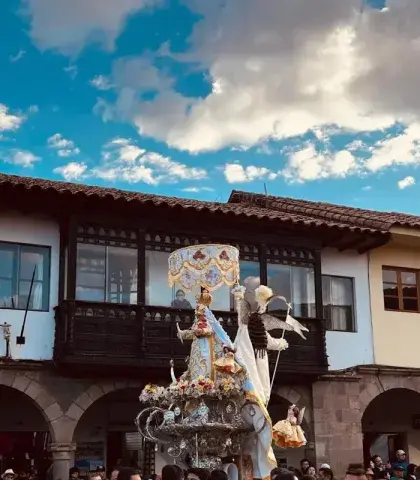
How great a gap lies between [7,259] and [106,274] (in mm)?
2053

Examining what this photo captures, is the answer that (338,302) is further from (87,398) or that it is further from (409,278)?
(87,398)

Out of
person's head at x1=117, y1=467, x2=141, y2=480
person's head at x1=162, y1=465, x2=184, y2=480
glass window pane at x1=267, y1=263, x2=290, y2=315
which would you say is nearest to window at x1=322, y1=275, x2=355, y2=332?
glass window pane at x1=267, y1=263, x2=290, y2=315

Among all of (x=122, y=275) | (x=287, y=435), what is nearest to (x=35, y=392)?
(x=122, y=275)

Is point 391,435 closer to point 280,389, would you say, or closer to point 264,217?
point 280,389

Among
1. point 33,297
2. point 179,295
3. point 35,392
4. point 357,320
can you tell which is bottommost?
point 35,392

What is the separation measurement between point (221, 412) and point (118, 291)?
23.4 ft

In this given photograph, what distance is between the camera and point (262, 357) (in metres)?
11.4

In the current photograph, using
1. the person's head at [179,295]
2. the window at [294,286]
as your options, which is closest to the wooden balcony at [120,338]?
the person's head at [179,295]

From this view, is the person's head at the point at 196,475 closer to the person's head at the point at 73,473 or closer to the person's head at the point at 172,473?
the person's head at the point at 172,473

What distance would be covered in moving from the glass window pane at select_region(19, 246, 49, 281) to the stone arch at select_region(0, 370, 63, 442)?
2012 mm

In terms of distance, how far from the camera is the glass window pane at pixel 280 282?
1912 cm

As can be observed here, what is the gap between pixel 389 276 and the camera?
21250 mm

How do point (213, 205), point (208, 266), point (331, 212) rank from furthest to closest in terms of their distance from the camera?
point (331, 212) < point (213, 205) < point (208, 266)

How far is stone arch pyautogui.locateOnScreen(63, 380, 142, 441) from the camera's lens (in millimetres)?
16500
